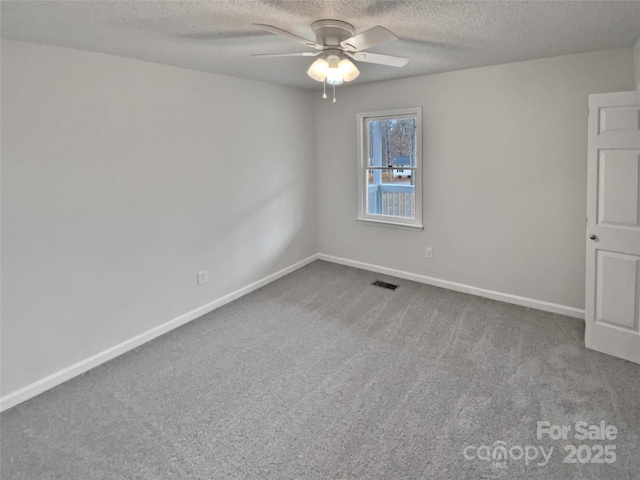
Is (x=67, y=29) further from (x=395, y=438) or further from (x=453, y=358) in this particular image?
(x=453, y=358)

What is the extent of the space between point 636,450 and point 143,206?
12.0 feet

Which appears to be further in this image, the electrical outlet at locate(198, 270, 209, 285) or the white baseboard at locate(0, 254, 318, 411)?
the electrical outlet at locate(198, 270, 209, 285)

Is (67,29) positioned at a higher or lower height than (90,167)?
higher

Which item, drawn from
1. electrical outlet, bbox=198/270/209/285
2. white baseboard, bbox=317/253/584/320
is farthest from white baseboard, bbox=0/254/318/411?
white baseboard, bbox=317/253/584/320

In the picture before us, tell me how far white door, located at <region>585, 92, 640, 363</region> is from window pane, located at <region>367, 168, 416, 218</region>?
208 cm

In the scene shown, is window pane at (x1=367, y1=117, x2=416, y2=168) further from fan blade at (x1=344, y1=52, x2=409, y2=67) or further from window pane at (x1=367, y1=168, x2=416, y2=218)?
fan blade at (x1=344, y1=52, x2=409, y2=67)

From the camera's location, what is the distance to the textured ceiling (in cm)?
197

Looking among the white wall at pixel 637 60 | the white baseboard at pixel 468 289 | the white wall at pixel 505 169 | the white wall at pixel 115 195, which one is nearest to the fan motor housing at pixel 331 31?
the white wall at pixel 115 195

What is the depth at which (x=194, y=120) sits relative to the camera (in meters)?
3.49

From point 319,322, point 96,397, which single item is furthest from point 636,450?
point 96,397

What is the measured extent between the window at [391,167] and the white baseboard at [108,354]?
5.95ft

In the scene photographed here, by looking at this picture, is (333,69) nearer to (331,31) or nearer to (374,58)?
(331,31)

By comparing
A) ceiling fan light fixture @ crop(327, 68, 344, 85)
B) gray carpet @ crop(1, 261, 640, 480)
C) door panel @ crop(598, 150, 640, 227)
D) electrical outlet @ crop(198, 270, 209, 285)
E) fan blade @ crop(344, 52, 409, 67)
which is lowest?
gray carpet @ crop(1, 261, 640, 480)

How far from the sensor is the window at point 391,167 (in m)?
4.32
